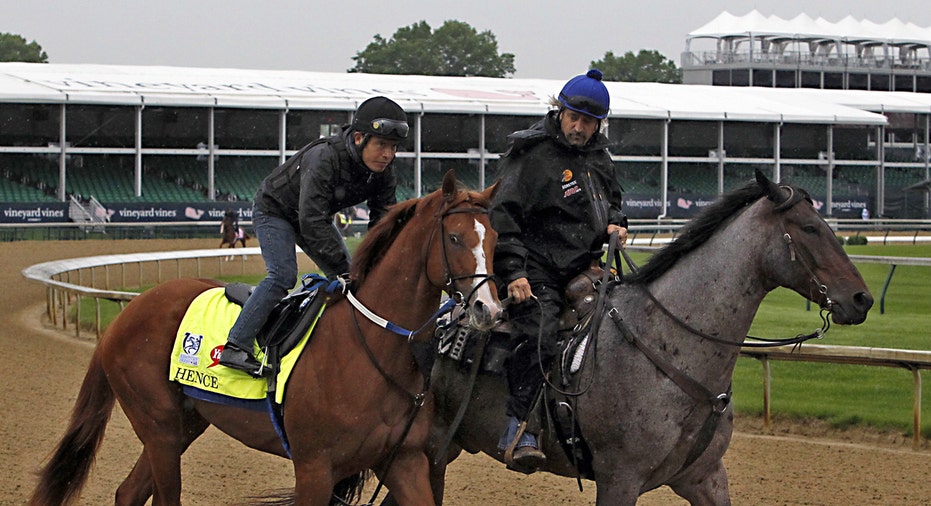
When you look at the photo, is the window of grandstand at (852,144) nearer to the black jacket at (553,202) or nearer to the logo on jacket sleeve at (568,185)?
the black jacket at (553,202)

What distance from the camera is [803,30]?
2876 inches

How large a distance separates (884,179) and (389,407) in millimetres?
48125

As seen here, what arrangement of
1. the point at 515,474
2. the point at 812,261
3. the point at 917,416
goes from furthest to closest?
the point at 917,416 → the point at 515,474 → the point at 812,261

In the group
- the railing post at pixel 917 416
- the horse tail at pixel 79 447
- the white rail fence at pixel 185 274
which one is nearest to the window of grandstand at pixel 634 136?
the white rail fence at pixel 185 274

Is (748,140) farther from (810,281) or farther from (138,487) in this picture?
(810,281)

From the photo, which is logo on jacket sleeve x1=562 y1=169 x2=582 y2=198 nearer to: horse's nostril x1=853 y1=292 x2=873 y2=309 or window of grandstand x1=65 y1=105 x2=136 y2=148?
horse's nostril x1=853 y1=292 x2=873 y2=309

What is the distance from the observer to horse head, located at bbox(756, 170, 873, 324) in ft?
13.7

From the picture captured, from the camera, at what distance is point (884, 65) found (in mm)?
73062

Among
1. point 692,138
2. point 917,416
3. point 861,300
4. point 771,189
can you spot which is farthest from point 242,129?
point 861,300

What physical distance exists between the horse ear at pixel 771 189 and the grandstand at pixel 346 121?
27.2m

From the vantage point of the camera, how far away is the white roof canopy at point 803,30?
71.7m

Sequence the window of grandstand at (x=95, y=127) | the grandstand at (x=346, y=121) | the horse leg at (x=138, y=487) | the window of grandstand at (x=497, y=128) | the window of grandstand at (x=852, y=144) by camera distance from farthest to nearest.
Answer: the window of grandstand at (x=852, y=144)
the window of grandstand at (x=497, y=128)
the window of grandstand at (x=95, y=127)
the grandstand at (x=346, y=121)
the horse leg at (x=138, y=487)

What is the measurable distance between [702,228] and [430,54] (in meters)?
91.4

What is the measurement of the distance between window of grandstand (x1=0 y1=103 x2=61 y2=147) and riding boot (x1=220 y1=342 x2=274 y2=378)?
33649 millimetres
